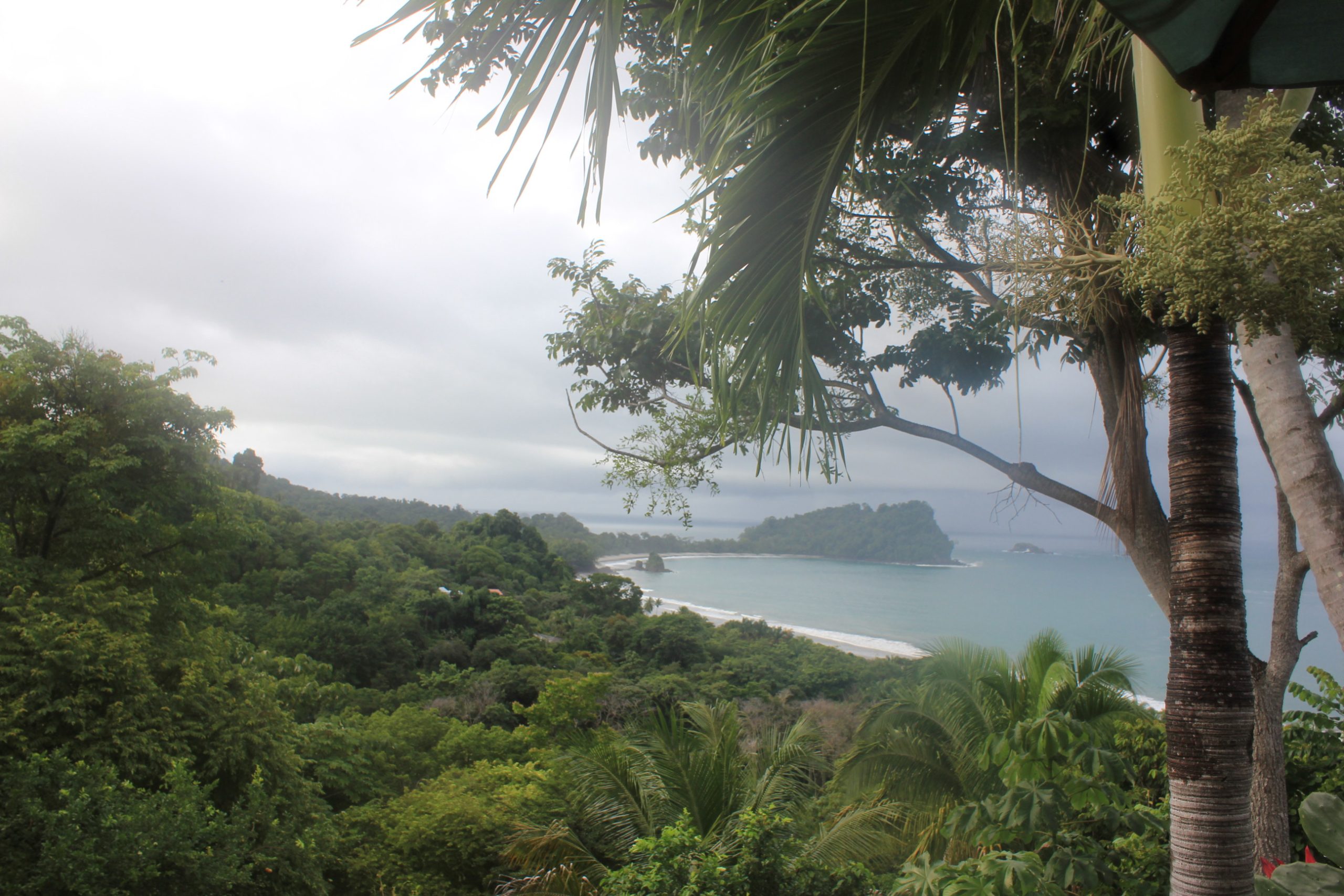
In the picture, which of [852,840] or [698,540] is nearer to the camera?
[852,840]

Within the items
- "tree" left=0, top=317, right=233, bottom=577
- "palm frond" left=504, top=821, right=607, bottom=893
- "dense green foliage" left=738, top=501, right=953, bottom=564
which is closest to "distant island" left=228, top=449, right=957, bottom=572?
"dense green foliage" left=738, top=501, right=953, bottom=564

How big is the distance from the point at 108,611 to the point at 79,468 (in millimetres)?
1956

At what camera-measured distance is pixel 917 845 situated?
525 centimetres

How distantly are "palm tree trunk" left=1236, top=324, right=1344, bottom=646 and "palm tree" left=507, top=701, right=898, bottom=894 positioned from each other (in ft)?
10.9

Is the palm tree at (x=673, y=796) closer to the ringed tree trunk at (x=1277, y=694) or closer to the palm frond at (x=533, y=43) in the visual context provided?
the ringed tree trunk at (x=1277, y=694)

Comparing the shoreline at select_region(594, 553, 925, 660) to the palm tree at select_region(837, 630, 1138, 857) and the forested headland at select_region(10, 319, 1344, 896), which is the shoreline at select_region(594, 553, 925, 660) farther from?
the palm tree at select_region(837, 630, 1138, 857)

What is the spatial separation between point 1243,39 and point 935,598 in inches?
1614

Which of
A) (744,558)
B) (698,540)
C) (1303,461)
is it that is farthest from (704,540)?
(1303,461)

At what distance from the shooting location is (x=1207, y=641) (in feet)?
3.78

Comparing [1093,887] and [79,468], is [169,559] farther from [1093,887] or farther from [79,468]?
[1093,887]

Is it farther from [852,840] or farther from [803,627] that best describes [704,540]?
[852,840]

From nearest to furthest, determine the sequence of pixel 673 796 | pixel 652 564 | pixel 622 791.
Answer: pixel 673 796
pixel 622 791
pixel 652 564

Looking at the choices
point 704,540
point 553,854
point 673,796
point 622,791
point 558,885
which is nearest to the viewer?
point 558,885

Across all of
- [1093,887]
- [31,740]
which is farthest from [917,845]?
[31,740]
